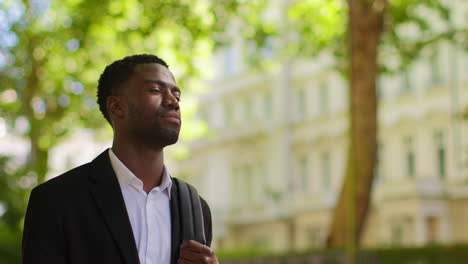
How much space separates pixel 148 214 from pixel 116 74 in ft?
1.36

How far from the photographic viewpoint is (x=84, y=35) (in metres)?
25.7

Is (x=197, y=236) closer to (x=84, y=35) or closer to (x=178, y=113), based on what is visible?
(x=178, y=113)

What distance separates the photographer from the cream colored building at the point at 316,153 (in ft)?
127

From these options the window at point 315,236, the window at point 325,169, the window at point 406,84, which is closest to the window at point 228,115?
the window at point 325,169

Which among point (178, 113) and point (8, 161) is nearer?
point (178, 113)

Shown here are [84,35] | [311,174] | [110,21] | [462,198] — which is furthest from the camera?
[311,174]

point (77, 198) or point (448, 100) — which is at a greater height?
point (448, 100)

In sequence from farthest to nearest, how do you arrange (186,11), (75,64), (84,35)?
1. (75,64)
2. (84,35)
3. (186,11)

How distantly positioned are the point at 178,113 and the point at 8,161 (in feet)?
48.3

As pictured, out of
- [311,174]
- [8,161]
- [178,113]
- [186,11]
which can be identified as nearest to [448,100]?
[311,174]

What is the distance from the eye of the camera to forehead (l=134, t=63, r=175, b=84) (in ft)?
9.05

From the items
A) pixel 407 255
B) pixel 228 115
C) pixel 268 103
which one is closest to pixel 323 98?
pixel 268 103

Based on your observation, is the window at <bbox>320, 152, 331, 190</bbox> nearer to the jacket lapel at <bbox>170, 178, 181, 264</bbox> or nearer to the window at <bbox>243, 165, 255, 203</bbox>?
the window at <bbox>243, 165, 255, 203</bbox>

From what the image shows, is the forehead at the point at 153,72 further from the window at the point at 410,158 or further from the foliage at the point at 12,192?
the window at the point at 410,158
